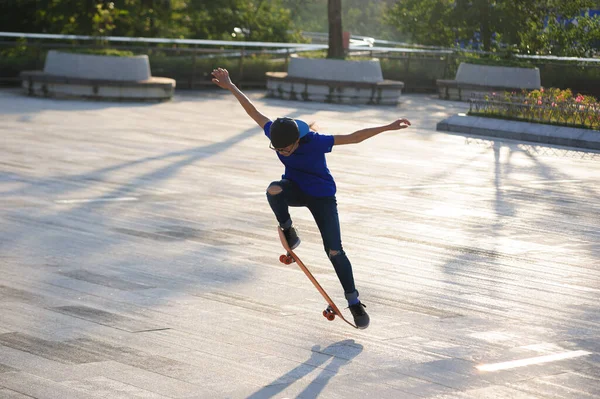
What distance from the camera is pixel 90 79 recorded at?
2402cm

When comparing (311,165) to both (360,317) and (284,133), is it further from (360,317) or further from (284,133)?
(360,317)

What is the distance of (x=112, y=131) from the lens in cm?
1872

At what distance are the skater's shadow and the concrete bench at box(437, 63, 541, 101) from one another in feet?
72.9

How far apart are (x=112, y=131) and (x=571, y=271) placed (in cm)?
1096

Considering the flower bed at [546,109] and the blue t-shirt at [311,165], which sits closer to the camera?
the blue t-shirt at [311,165]

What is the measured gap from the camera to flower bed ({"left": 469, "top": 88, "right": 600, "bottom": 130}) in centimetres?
2147

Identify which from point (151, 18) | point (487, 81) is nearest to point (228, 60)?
A: point (151, 18)

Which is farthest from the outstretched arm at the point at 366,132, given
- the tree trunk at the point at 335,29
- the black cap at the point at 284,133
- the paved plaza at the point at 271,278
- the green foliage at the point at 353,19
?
the green foliage at the point at 353,19

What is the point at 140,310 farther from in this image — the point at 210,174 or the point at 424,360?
the point at 210,174

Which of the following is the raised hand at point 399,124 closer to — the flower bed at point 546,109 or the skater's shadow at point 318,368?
the skater's shadow at point 318,368

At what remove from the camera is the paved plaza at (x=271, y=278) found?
20.1 feet

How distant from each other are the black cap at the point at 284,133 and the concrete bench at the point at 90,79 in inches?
706

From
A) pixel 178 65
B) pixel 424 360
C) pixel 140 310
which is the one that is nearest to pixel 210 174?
pixel 140 310

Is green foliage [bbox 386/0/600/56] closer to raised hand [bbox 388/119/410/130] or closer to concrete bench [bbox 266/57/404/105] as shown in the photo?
concrete bench [bbox 266/57/404/105]
